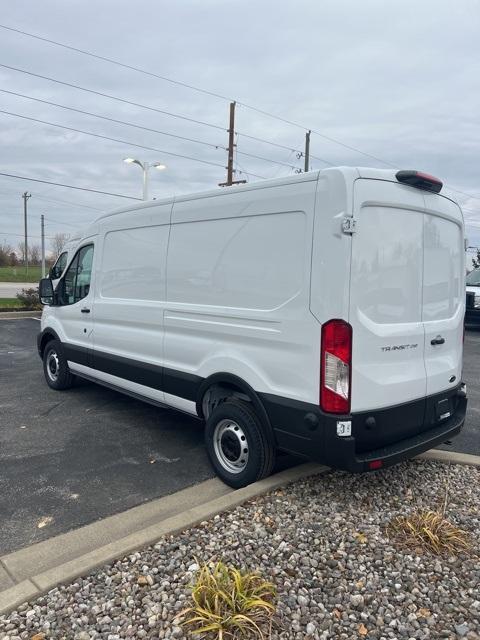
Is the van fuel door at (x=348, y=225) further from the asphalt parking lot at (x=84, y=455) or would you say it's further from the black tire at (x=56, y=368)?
the black tire at (x=56, y=368)

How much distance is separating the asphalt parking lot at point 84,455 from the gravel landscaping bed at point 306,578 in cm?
86

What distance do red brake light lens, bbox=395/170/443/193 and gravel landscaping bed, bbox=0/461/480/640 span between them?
2283 mm

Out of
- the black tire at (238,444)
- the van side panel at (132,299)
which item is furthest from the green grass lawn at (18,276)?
the black tire at (238,444)

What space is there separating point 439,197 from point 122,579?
3.40 metres

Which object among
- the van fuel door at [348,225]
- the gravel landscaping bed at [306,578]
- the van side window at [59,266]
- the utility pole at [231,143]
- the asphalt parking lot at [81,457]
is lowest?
the asphalt parking lot at [81,457]

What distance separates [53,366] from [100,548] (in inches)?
182

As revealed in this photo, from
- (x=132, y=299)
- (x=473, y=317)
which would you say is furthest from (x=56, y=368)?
(x=473, y=317)

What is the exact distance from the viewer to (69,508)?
143 inches

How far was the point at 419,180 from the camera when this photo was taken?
3.60 m

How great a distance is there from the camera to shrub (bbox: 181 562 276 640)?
2.26 metres

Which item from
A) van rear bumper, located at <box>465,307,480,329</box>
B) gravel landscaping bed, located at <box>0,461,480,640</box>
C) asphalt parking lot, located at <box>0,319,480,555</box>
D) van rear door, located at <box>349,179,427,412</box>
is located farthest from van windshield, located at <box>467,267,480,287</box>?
gravel landscaping bed, located at <box>0,461,480,640</box>

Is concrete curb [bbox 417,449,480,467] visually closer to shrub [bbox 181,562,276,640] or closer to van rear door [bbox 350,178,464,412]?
van rear door [bbox 350,178,464,412]

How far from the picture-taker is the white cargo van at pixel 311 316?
3.24 metres

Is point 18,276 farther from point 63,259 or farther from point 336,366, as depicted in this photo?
point 336,366
